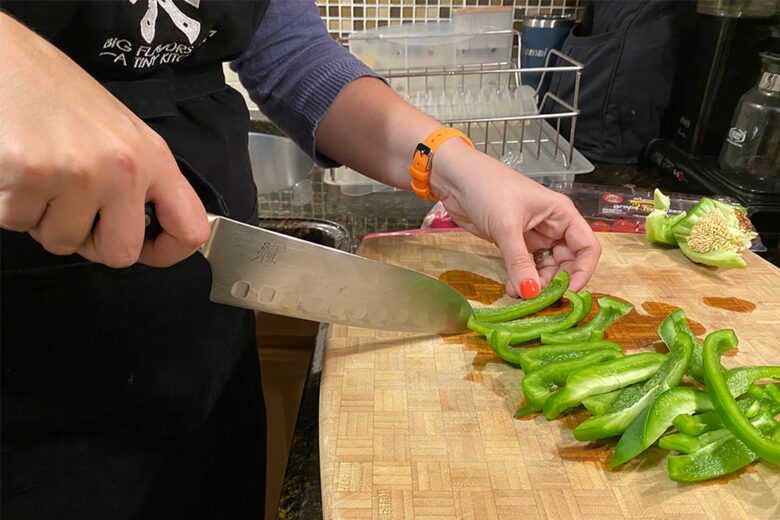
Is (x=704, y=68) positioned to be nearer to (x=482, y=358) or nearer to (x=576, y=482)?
(x=482, y=358)

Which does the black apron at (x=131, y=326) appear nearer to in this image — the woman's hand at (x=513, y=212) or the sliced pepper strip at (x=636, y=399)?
the woman's hand at (x=513, y=212)

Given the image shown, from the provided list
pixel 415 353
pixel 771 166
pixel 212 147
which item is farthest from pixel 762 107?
pixel 212 147

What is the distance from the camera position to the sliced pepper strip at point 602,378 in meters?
0.78

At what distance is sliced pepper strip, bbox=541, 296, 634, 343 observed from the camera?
0.93m

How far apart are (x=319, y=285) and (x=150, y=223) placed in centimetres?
30

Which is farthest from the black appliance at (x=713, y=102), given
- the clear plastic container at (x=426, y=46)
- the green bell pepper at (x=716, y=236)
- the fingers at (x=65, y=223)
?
the fingers at (x=65, y=223)

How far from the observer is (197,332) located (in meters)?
0.94

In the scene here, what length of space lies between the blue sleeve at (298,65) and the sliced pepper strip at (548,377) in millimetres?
643

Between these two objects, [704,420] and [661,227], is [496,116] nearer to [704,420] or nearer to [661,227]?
[661,227]

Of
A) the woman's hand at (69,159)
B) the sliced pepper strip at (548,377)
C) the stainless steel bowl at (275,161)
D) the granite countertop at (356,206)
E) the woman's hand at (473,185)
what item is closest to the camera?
the woman's hand at (69,159)

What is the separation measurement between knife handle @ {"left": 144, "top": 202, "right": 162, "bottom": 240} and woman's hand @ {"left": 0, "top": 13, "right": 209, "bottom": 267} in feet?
0.06

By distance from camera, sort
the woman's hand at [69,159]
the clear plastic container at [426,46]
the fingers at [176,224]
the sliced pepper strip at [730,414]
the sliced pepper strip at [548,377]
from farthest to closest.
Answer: the clear plastic container at [426,46], the sliced pepper strip at [548,377], the sliced pepper strip at [730,414], the fingers at [176,224], the woman's hand at [69,159]

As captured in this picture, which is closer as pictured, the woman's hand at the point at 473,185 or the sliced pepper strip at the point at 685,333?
the sliced pepper strip at the point at 685,333

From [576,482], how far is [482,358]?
0.84 ft
